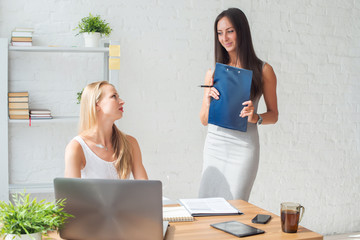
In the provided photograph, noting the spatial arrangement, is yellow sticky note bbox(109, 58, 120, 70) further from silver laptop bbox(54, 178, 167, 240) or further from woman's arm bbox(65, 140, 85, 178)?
silver laptop bbox(54, 178, 167, 240)

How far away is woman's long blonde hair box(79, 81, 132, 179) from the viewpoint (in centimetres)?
227

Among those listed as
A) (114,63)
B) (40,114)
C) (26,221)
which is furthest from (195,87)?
(26,221)

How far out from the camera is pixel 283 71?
156 inches

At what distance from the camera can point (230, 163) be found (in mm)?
2715

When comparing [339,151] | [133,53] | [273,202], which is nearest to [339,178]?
[339,151]

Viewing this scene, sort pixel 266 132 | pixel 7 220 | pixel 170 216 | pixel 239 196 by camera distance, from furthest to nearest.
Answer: pixel 266 132
pixel 239 196
pixel 170 216
pixel 7 220

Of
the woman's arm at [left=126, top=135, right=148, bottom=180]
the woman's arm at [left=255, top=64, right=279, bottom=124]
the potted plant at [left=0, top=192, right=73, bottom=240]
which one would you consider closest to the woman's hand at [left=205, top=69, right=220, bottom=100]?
the woman's arm at [left=255, top=64, right=279, bottom=124]

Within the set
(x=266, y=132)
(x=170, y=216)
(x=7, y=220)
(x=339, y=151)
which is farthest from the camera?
(x=339, y=151)

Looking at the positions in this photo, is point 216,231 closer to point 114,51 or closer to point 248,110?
point 248,110

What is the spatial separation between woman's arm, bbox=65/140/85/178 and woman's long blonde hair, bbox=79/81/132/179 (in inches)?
5.3

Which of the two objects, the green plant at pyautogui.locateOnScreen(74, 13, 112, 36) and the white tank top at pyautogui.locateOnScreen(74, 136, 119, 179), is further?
the green plant at pyautogui.locateOnScreen(74, 13, 112, 36)

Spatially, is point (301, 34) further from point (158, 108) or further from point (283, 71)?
point (158, 108)

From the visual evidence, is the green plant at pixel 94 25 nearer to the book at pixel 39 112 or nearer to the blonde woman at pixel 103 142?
the book at pixel 39 112

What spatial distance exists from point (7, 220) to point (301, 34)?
3.25 m
